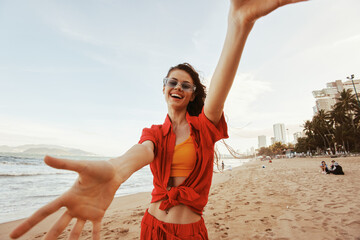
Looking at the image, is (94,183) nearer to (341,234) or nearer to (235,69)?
(235,69)

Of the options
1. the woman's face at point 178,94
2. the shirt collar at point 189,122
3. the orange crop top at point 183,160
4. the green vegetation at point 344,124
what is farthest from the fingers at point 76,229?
the green vegetation at point 344,124

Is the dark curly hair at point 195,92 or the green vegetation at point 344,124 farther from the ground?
the green vegetation at point 344,124

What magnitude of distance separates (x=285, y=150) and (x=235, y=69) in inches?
4087

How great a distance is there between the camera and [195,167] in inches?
57.1

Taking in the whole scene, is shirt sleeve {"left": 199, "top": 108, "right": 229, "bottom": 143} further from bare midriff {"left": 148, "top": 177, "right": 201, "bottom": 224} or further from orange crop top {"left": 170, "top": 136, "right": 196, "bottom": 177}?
bare midriff {"left": 148, "top": 177, "right": 201, "bottom": 224}

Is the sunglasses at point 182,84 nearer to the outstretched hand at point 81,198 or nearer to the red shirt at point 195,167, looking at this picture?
the red shirt at point 195,167

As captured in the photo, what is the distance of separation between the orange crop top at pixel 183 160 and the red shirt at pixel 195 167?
0.04 m

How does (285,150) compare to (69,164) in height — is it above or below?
above

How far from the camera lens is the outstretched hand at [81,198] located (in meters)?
0.69

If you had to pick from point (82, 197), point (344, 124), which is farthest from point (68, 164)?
point (344, 124)

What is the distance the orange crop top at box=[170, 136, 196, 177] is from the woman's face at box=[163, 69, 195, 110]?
0.47 meters

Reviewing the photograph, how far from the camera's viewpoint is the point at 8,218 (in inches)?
228

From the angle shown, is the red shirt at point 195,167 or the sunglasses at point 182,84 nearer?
the red shirt at point 195,167

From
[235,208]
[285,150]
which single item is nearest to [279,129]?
[285,150]
